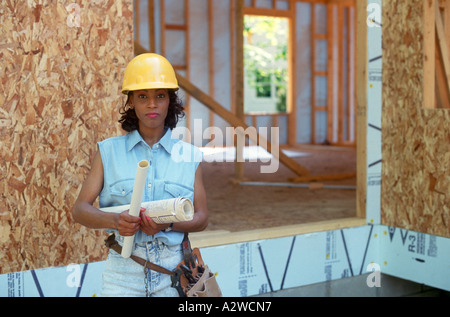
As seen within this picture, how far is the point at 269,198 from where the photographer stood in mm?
6785

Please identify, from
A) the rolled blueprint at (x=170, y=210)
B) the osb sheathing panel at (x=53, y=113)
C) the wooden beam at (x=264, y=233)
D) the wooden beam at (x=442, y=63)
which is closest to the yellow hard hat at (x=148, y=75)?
the rolled blueprint at (x=170, y=210)

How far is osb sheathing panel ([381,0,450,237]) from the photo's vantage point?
4.57 m

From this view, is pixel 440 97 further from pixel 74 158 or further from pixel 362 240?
pixel 74 158

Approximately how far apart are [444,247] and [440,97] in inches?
48.8

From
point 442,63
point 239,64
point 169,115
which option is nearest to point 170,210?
point 169,115

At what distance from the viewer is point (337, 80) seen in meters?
15.4

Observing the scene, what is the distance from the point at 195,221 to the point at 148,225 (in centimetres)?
24

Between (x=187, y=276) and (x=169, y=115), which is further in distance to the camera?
(x=169, y=115)

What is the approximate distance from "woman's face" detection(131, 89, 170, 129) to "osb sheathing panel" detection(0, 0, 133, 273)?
139 centimetres

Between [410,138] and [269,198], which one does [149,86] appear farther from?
[269,198]

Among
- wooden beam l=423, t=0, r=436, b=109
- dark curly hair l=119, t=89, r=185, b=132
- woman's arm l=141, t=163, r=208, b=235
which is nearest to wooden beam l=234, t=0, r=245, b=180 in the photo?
wooden beam l=423, t=0, r=436, b=109

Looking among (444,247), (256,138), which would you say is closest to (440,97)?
(444,247)

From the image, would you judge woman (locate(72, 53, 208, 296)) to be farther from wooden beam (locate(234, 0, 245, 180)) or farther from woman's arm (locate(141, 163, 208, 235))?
wooden beam (locate(234, 0, 245, 180))
